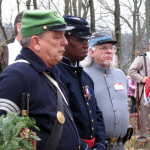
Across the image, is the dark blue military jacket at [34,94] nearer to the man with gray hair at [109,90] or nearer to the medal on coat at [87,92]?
the medal on coat at [87,92]

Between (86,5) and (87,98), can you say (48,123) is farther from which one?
(86,5)

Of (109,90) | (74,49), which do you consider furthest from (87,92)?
(109,90)

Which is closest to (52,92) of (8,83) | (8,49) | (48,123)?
(48,123)

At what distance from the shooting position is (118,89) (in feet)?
11.1

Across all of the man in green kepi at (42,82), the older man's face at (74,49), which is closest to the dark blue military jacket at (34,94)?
the man in green kepi at (42,82)

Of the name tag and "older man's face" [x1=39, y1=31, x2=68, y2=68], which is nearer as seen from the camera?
"older man's face" [x1=39, y1=31, x2=68, y2=68]

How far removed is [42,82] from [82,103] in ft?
2.43

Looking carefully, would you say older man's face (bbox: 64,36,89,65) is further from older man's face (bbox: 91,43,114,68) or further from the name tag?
the name tag

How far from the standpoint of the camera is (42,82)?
6.25ft

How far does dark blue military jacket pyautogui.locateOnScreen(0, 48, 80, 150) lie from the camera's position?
1.72 m

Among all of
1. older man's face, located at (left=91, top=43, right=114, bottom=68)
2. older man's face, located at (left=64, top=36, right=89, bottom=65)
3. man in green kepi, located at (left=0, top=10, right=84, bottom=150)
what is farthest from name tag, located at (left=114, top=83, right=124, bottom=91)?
man in green kepi, located at (left=0, top=10, right=84, bottom=150)

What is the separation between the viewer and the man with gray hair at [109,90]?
10.6 ft

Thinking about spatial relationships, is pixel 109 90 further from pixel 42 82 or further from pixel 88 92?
pixel 42 82

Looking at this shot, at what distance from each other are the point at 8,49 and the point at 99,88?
4.13 feet
